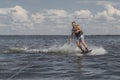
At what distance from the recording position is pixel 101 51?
110ft

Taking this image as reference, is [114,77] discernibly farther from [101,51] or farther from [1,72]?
[101,51]

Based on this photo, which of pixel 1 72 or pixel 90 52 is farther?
pixel 90 52

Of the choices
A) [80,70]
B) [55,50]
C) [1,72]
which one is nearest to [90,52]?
[55,50]

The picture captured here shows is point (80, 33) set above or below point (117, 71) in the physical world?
above

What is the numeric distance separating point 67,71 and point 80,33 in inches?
388

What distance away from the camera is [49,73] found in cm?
1852

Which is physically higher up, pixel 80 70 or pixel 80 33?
pixel 80 33

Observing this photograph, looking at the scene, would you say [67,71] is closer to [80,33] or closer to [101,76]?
[101,76]

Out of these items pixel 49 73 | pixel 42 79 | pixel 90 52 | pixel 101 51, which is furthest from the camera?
pixel 101 51

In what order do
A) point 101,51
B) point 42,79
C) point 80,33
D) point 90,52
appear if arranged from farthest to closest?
1. point 101,51
2. point 90,52
3. point 80,33
4. point 42,79

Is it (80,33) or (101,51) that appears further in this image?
(101,51)

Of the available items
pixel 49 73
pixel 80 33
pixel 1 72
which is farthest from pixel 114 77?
pixel 80 33

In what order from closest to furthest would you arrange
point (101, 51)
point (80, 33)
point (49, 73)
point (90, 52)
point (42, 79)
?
point (42, 79)
point (49, 73)
point (80, 33)
point (90, 52)
point (101, 51)

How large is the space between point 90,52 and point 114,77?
13.9 meters
